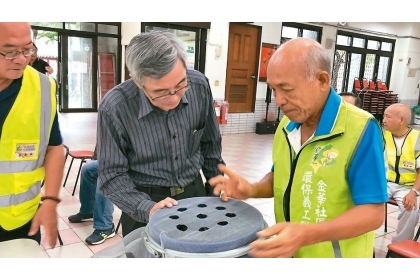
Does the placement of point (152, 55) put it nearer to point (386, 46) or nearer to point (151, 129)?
point (151, 129)

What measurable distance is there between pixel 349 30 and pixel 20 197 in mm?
10700

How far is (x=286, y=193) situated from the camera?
120 centimetres

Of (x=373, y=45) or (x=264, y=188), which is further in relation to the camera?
(x=373, y=45)

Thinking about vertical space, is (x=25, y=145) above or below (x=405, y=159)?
above

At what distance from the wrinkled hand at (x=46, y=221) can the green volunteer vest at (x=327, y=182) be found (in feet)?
3.04

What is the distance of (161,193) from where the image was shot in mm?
1501

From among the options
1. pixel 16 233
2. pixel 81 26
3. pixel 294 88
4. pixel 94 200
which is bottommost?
pixel 94 200

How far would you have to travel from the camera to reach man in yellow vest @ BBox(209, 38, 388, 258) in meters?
1.02

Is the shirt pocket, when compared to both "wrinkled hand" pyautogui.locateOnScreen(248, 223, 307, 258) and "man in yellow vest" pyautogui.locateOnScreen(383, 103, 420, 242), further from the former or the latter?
Result: "man in yellow vest" pyautogui.locateOnScreen(383, 103, 420, 242)

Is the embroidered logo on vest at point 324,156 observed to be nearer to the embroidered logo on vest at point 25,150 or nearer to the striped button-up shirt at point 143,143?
the striped button-up shirt at point 143,143

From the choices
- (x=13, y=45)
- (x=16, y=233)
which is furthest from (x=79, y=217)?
(x=13, y=45)

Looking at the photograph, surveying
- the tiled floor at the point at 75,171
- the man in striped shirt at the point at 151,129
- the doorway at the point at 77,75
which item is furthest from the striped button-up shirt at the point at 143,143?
the doorway at the point at 77,75

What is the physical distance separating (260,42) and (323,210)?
25.9 ft
